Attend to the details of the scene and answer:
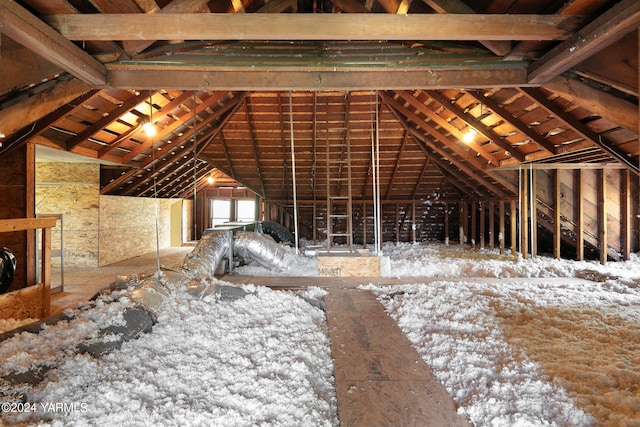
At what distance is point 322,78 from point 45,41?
1654mm

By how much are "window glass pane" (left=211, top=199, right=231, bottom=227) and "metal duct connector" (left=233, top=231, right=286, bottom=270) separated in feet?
27.3

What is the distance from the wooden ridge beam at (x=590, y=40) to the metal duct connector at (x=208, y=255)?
132 inches

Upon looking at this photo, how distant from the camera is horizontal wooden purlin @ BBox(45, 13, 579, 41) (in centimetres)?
176

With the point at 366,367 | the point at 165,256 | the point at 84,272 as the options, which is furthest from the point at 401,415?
the point at 165,256

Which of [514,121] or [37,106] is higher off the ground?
[514,121]

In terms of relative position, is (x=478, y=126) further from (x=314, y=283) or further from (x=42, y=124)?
(x=42, y=124)

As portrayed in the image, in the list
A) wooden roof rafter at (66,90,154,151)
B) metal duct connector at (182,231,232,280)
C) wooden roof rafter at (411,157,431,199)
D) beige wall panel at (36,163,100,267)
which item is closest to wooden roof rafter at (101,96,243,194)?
beige wall panel at (36,163,100,267)

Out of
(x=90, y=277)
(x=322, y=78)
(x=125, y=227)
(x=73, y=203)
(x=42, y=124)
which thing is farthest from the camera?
(x=125, y=227)

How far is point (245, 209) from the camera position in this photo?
1309 centimetres

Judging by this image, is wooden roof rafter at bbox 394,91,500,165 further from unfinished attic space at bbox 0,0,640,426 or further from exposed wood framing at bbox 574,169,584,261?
exposed wood framing at bbox 574,169,584,261

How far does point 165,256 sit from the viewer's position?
812 centimetres

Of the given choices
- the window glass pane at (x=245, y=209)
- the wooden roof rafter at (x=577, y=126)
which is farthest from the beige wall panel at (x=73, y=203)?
the wooden roof rafter at (x=577, y=126)

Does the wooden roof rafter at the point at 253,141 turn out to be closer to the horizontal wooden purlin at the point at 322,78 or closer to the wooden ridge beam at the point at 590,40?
the horizontal wooden purlin at the point at 322,78

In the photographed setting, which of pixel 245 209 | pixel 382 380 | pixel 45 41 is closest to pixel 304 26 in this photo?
pixel 45 41
